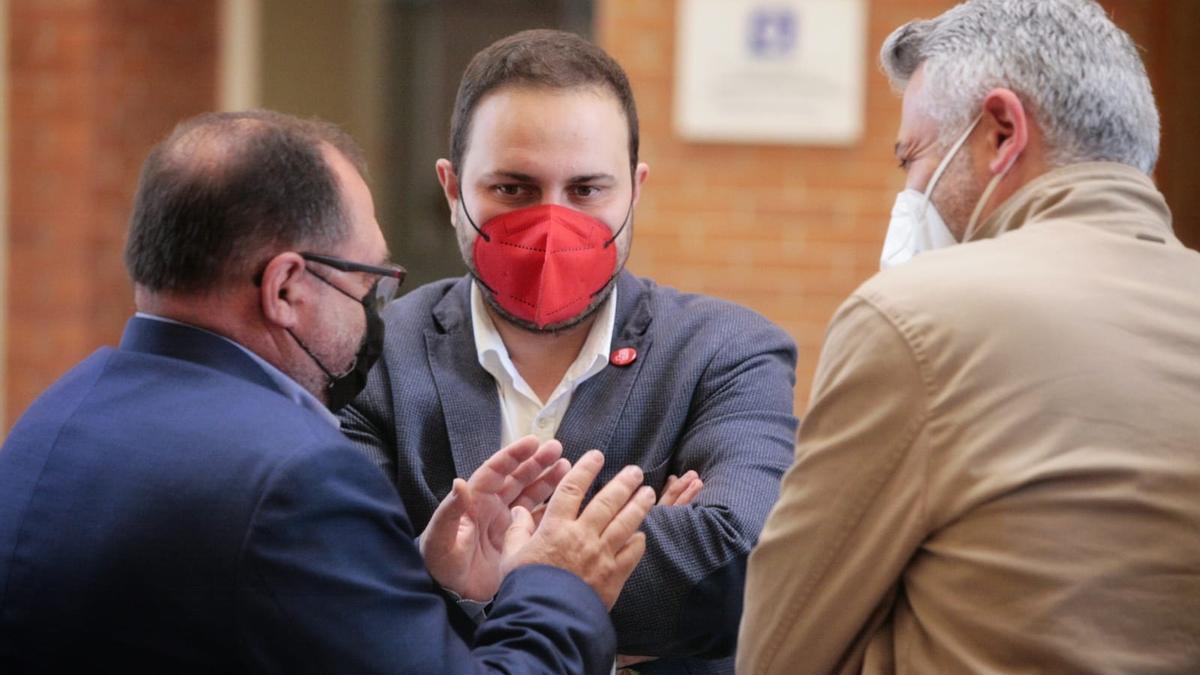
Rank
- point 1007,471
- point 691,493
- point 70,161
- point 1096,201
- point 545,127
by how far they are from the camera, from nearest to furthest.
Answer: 1. point 1007,471
2. point 1096,201
3. point 691,493
4. point 545,127
5. point 70,161

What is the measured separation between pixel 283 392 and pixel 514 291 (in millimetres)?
608

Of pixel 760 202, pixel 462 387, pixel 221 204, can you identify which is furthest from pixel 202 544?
pixel 760 202

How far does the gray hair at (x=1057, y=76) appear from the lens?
1.93 meters

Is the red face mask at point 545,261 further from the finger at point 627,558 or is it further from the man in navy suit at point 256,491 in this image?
the finger at point 627,558

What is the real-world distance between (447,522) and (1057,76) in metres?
1.04

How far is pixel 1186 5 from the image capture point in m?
4.78

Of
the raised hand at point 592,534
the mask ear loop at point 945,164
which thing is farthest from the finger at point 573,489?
the mask ear loop at point 945,164

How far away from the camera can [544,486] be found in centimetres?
225

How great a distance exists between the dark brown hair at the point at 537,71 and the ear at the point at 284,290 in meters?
0.62

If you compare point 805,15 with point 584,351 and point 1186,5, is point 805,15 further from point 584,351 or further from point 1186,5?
point 584,351

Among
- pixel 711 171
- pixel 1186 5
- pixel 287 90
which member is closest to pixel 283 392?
pixel 711 171

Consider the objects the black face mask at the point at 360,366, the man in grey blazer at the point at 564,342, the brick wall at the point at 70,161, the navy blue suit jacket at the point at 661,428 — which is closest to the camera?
the black face mask at the point at 360,366

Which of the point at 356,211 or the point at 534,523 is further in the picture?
the point at 534,523

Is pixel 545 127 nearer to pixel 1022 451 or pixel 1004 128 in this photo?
pixel 1004 128
